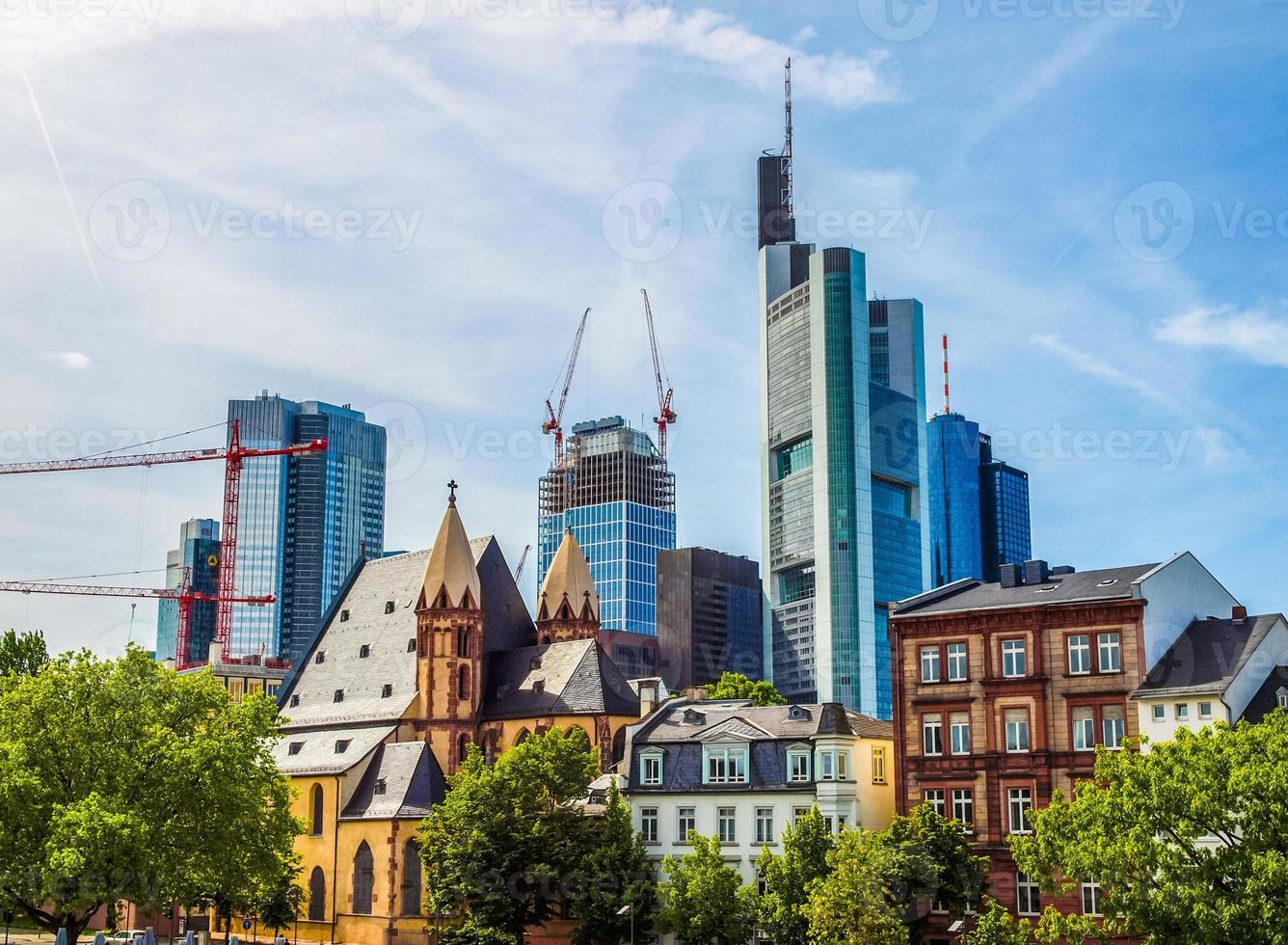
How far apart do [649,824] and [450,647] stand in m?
30.2

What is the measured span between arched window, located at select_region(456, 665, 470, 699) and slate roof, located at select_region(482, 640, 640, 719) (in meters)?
2.02

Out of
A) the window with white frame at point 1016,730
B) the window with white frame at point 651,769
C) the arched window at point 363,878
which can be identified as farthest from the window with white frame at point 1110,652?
the arched window at point 363,878

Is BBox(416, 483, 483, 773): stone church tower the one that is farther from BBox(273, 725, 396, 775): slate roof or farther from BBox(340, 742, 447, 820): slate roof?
BBox(273, 725, 396, 775): slate roof

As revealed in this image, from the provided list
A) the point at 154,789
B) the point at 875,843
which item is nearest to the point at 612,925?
the point at 875,843

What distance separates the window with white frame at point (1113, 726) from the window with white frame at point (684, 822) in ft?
75.7

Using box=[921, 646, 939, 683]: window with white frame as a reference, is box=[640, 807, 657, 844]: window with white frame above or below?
below

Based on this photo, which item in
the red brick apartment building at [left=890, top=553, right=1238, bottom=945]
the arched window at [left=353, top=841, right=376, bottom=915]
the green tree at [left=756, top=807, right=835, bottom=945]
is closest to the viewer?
the red brick apartment building at [left=890, top=553, right=1238, bottom=945]

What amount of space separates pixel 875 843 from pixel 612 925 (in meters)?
16.2

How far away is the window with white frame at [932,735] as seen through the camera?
75.6 metres

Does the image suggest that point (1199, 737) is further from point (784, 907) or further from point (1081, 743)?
point (784, 907)

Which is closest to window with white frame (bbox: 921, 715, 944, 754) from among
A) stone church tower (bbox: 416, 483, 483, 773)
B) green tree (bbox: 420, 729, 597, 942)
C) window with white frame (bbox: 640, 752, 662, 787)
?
window with white frame (bbox: 640, 752, 662, 787)

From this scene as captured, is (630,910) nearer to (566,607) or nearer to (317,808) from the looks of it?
(317,808)

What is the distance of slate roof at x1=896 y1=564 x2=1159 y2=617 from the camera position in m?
72.4

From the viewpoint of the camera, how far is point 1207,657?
228 ft
